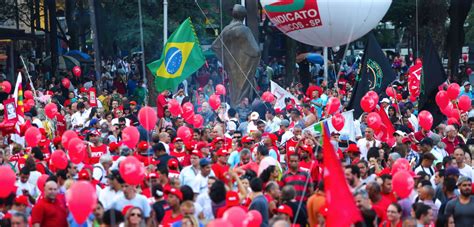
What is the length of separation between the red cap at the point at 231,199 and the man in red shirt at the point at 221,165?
172 centimetres

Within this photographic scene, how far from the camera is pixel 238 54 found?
85.8 feet

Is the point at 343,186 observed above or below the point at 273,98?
above

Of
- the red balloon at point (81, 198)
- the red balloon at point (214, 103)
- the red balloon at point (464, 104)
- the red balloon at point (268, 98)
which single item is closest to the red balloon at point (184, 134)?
the red balloon at point (214, 103)

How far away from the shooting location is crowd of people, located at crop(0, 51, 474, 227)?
12.3m

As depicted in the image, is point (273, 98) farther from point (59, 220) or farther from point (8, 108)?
point (59, 220)

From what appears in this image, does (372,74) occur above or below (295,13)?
below

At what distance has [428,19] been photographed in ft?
123

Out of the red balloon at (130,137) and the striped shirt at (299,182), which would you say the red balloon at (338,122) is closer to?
the red balloon at (130,137)

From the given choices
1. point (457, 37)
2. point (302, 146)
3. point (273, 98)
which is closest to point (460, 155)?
point (302, 146)

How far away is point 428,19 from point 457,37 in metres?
1.01

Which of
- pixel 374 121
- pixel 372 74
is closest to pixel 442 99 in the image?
pixel 372 74

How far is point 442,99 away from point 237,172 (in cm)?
770

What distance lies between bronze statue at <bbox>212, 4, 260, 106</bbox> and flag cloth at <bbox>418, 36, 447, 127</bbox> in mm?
4372

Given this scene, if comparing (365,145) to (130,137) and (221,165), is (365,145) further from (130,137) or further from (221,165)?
(130,137)
